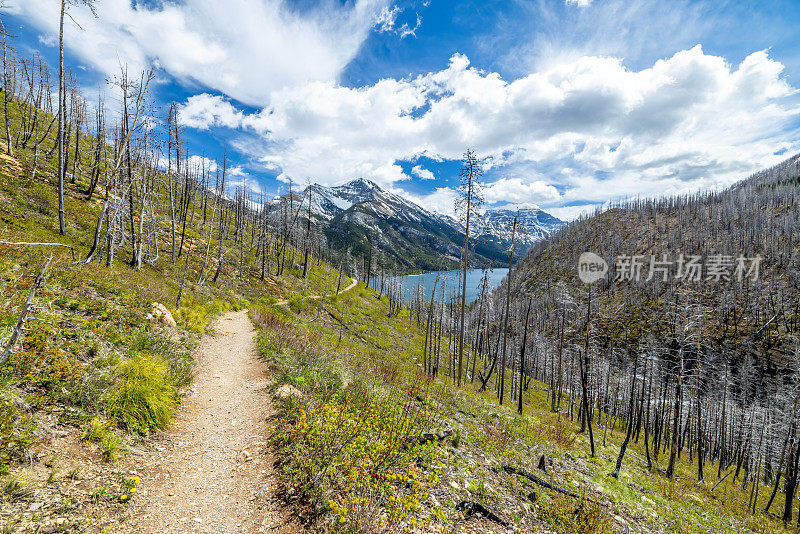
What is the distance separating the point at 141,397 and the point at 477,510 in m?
7.92

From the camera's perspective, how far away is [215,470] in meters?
6.01

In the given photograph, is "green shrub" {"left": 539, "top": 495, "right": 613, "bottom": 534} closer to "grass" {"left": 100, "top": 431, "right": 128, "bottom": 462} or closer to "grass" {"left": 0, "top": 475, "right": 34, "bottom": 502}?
"grass" {"left": 100, "top": 431, "right": 128, "bottom": 462}

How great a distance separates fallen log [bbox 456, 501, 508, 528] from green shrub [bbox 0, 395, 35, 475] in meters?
7.33

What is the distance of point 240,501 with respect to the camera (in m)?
5.20

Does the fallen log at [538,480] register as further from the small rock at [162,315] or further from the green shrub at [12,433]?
the small rock at [162,315]

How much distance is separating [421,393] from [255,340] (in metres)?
10.2

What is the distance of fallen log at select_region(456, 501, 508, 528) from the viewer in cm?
602

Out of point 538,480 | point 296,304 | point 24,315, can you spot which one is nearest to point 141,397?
point 24,315

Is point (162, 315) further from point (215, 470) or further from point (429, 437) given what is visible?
point (429, 437)

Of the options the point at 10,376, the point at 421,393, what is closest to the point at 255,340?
the point at 421,393

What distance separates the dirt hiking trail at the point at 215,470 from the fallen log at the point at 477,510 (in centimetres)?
339

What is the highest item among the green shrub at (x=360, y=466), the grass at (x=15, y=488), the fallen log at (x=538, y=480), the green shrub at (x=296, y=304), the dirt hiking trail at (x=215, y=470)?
the grass at (x=15, y=488)

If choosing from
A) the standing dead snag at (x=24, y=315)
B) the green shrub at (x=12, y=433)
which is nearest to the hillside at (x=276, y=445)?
the green shrub at (x=12, y=433)

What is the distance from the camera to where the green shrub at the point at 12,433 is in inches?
162
